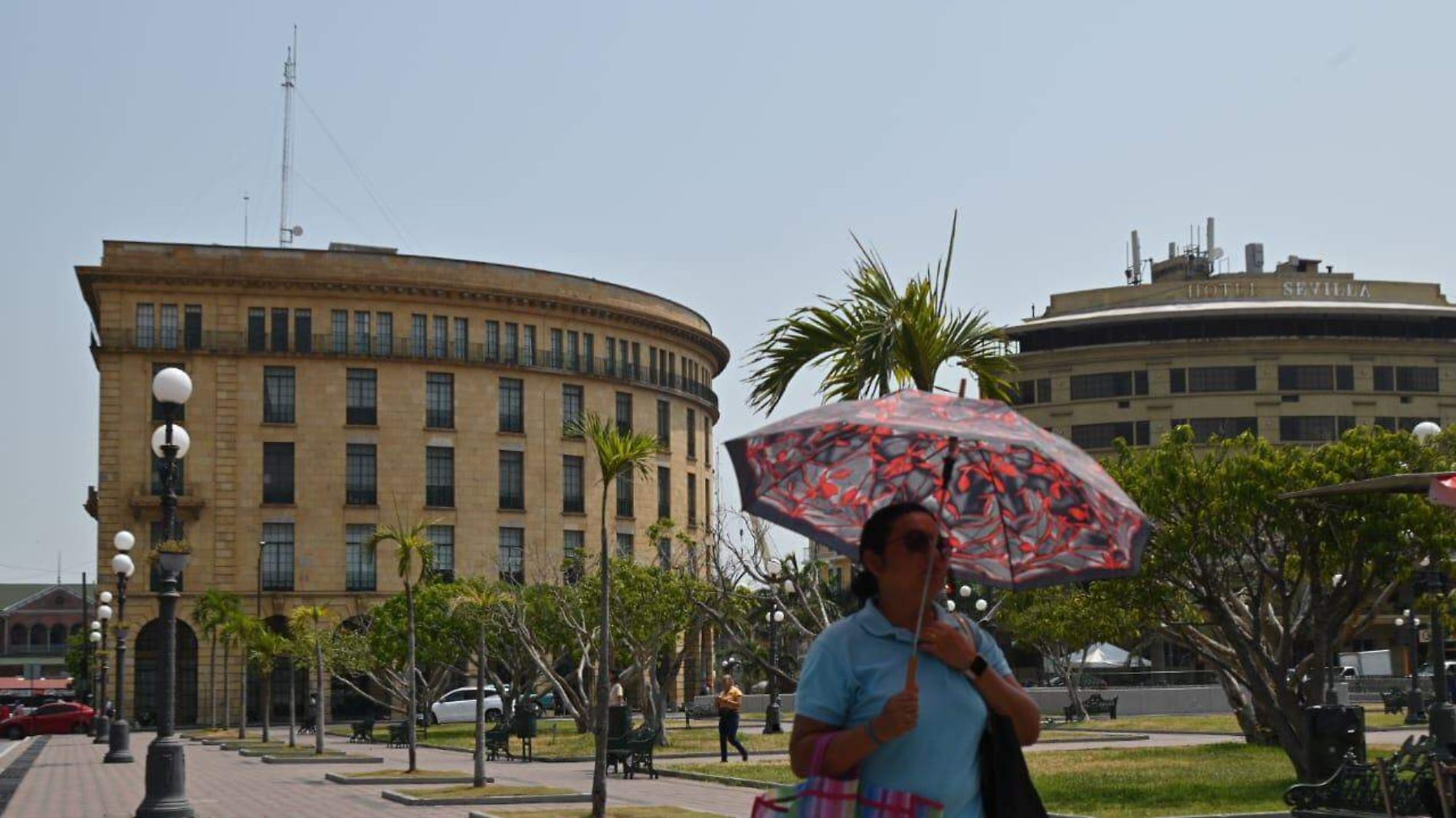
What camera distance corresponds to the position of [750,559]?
151ft

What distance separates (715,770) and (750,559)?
17.5 m

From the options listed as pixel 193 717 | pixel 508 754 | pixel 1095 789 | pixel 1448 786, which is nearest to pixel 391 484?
pixel 193 717

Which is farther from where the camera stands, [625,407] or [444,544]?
[625,407]

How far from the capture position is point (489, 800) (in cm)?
2250

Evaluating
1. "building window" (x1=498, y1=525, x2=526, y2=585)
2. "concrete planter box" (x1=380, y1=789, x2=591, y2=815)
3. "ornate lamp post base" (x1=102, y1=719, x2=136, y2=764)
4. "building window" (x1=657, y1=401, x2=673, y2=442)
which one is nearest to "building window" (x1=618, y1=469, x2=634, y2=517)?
"building window" (x1=657, y1=401, x2=673, y2=442)

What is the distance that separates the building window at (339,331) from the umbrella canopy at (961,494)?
6954 centimetres

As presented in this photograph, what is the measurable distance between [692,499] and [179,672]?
90.1 feet

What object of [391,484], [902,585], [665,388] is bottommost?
[902,585]

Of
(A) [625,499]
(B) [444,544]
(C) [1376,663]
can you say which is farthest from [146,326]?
(C) [1376,663]

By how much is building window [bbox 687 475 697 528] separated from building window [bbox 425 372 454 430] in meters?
15.7

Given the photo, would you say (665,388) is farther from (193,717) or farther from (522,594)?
(522,594)

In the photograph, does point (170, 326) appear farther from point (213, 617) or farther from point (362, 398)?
point (213, 617)

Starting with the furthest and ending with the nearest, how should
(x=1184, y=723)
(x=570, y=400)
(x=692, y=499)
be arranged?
(x=692, y=499)
(x=570, y=400)
(x=1184, y=723)

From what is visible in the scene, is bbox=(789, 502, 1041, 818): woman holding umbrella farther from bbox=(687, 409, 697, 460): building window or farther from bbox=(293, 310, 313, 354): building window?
bbox=(687, 409, 697, 460): building window
